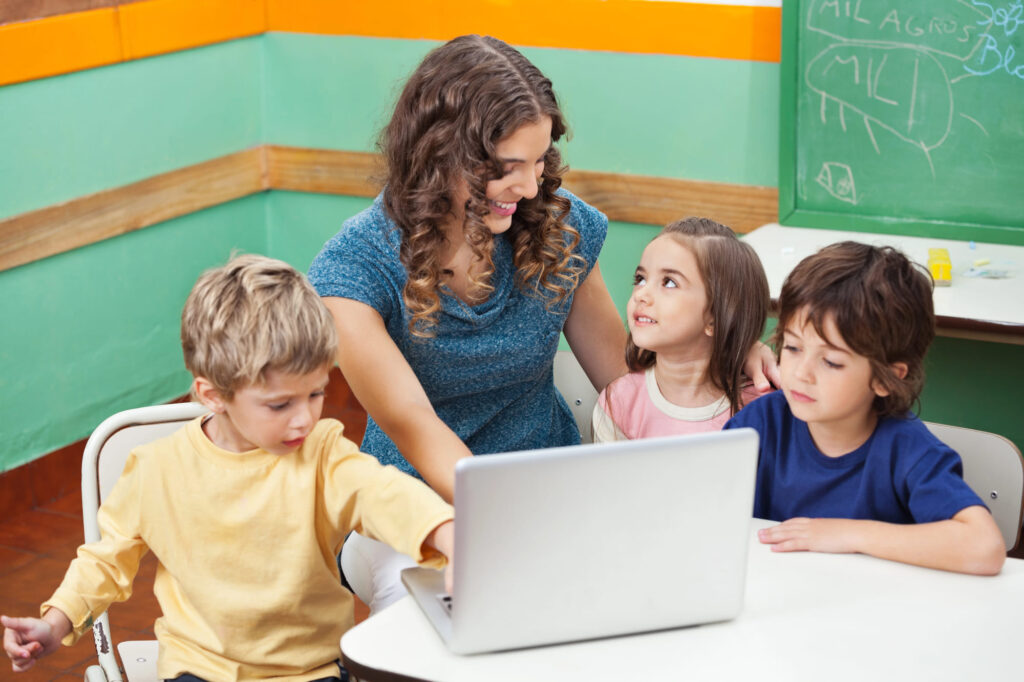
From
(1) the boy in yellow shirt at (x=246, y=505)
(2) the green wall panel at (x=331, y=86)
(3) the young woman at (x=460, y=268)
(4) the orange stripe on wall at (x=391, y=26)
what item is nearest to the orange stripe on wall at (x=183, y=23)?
(4) the orange stripe on wall at (x=391, y=26)

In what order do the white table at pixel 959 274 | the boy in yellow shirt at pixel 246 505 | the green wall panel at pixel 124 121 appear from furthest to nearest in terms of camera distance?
the green wall panel at pixel 124 121 < the white table at pixel 959 274 < the boy in yellow shirt at pixel 246 505

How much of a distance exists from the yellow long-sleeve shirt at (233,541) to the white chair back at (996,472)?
2.85 feet

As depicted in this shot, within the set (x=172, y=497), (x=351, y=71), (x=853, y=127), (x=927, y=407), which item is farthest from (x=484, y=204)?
(x=351, y=71)

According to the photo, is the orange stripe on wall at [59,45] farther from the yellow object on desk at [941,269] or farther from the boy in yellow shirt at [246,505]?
the yellow object on desk at [941,269]

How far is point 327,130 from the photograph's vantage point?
12.4ft

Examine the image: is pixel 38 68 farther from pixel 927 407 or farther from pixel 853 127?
pixel 927 407

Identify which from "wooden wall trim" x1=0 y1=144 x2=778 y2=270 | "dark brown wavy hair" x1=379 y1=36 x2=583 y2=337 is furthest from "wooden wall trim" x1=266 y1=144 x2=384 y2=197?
"dark brown wavy hair" x1=379 y1=36 x2=583 y2=337

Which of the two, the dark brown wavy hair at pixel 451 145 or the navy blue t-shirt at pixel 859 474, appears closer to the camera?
the navy blue t-shirt at pixel 859 474

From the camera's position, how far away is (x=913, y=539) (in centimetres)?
146

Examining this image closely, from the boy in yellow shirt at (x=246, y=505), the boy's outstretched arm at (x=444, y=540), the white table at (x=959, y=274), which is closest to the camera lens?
the boy's outstretched arm at (x=444, y=540)

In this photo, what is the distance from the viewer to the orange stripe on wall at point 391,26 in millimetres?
3027

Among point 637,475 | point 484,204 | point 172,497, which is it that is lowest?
point 172,497

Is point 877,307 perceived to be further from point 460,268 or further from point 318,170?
point 318,170

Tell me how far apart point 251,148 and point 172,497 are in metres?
2.43
